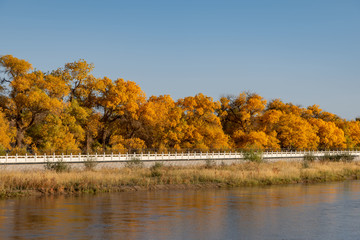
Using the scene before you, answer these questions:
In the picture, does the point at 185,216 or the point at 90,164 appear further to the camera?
the point at 90,164

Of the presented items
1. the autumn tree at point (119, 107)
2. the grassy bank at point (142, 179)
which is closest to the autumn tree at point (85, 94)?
the autumn tree at point (119, 107)

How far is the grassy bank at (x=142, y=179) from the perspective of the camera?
39.2 meters

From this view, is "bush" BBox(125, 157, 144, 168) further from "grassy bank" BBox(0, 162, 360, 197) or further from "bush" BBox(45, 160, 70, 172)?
"bush" BBox(45, 160, 70, 172)

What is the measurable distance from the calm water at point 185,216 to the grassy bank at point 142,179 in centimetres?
303

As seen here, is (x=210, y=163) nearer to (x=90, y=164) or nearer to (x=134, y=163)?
(x=134, y=163)

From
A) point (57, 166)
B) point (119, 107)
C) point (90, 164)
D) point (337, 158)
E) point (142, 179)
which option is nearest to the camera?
point (142, 179)

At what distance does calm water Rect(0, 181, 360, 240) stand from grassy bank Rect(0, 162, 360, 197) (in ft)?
9.94

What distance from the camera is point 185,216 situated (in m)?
27.9

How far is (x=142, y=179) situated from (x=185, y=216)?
711 inches

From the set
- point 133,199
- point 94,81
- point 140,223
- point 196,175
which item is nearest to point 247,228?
point 140,223

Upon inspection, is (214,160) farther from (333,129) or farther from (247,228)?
(333,129)

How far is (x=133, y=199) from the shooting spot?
119ft

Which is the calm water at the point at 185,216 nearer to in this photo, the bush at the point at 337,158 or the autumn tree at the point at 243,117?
the bush at the point at 337,158

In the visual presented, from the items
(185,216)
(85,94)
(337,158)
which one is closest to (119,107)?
(85,94)
